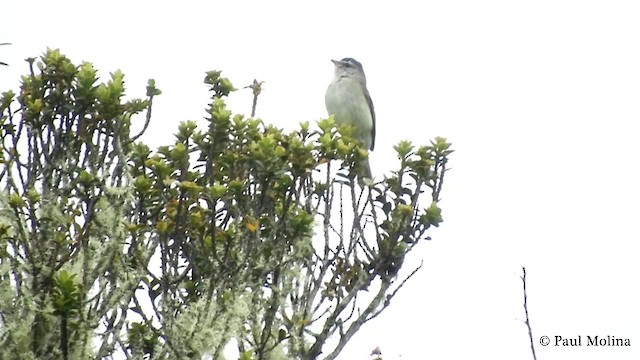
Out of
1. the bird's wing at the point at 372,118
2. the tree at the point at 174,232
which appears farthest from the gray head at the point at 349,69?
the tree at the point at 174,232

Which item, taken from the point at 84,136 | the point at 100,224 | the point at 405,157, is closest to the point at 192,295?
the point at 100,224

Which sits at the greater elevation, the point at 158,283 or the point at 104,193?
the point at 104,193

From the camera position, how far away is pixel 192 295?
361 cm

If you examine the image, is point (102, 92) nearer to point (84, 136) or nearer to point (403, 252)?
point (84, 136)

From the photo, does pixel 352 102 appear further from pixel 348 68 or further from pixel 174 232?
pixel 174 232

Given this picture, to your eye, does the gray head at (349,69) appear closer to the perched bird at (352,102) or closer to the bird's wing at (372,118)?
the perched bird at (352,102)

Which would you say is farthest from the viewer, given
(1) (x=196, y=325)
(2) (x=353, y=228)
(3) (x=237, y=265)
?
(2) (x=353, y=228)

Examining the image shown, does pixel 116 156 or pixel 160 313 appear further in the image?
pixel 116 156

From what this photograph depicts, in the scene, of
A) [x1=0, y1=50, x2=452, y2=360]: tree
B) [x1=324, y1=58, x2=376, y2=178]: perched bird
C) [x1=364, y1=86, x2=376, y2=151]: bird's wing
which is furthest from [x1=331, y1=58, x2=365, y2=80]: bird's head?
[x1=0, y1=50, x2=452, y2=360]: tree

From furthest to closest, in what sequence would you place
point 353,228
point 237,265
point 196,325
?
1. point 353,228
2. point 237,265
3. point 196,325

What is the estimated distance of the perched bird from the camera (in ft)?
27.9

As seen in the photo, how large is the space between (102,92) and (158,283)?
2.54ft

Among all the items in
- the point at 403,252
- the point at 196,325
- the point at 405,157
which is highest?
the point at 405,157

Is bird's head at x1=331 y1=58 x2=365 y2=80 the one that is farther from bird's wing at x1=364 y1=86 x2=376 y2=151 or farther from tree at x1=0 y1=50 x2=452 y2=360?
tree at x1=0 y1=50 x2=452 y2=360
